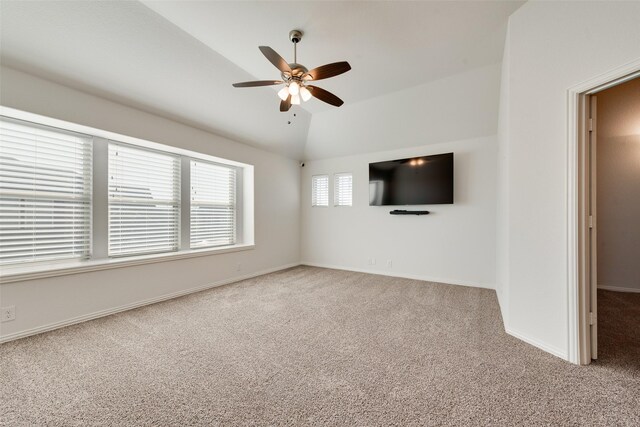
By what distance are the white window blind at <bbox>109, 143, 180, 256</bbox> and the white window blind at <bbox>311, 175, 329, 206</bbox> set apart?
2897 millimetres

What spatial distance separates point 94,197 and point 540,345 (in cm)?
495

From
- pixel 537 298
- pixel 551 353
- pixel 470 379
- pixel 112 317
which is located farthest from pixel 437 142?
pixel 112 317

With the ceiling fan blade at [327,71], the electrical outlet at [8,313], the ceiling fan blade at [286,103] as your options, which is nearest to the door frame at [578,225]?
the ceiling fan blade at [327,71]

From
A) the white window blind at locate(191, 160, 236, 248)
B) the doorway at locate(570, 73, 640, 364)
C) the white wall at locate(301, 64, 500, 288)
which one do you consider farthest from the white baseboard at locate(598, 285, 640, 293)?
the white window blind at locate(191, 160, 236, 248)

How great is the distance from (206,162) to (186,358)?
3.29 m

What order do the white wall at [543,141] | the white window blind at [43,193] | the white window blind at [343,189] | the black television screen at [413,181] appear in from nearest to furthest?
the white wall at [543,141] → the white window blind at [43,193] → the black television screen at [413,181] → the white window blind at [343,189]

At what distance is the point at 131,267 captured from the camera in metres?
3.20

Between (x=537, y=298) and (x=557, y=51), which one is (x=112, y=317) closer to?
(x=537, y=298)

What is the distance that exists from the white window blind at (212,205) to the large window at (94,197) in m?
0.02

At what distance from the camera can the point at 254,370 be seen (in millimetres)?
1903

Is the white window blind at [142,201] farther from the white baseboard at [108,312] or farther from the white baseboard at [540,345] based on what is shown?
the white baseboard at [540,345]

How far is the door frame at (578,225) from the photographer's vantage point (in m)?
1.95

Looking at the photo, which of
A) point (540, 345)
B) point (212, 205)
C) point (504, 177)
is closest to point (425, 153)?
point (504, 177)

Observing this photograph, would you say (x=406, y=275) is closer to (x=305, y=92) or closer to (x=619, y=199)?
(x=619, y=199)
